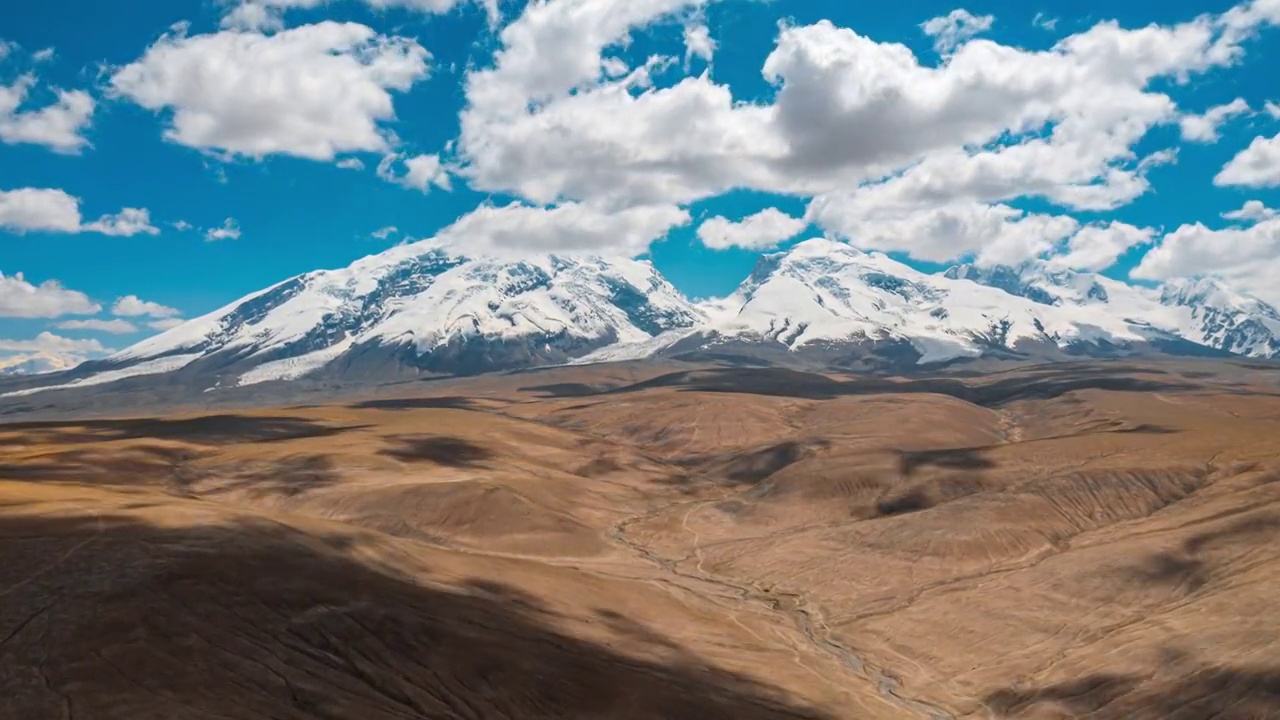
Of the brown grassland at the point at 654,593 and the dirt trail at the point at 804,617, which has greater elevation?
the brown grassland at the point at 654,593

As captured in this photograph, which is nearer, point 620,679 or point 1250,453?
point 620,679

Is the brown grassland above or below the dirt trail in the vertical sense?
above

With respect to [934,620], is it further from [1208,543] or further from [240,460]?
[240,460]

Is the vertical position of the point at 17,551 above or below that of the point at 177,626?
above

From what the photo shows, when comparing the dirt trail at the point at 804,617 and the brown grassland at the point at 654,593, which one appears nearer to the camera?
the brown grassland at the point at 654,593

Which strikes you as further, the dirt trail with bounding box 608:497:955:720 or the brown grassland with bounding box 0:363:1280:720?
the dirt trail with bounding box 608:497:955:720

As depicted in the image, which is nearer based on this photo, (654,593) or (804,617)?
(804,617)

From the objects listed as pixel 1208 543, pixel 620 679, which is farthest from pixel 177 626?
pixel 1208 543

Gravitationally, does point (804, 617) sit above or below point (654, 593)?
below
